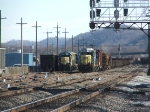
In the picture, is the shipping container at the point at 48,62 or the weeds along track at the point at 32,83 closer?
the weeds along track at the point at 32,83

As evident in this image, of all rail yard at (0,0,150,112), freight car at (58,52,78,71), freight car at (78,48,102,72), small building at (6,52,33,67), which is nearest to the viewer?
rail yard at (0,0,150,112)

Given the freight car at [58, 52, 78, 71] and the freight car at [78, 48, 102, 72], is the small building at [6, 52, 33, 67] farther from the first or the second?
the freight car at [78, 48, 102, 72]

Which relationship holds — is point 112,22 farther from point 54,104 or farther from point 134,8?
point 54,104

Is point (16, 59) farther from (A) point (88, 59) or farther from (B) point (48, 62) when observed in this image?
(A) point (88, 59)

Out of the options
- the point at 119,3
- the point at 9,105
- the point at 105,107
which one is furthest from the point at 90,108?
the point at 119,3

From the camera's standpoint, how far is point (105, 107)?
13.2 m

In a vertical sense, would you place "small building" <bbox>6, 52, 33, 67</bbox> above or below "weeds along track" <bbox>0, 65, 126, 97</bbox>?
above

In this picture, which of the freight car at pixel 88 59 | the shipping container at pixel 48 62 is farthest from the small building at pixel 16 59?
the freight car at pixel 88 59

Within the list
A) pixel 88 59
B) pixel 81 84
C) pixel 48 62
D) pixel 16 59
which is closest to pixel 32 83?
pixel 81 84

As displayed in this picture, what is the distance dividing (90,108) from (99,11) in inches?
917

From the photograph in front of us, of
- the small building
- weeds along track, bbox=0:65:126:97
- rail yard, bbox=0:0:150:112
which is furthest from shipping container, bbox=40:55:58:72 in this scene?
the small building

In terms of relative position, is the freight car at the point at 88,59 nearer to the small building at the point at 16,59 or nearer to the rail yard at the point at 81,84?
the rail yard at the point at 81,84

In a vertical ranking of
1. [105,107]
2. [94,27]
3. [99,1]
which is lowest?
[105,107]

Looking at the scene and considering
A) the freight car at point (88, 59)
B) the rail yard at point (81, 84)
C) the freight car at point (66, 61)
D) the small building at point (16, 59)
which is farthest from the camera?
the small building at point (16, 59)
